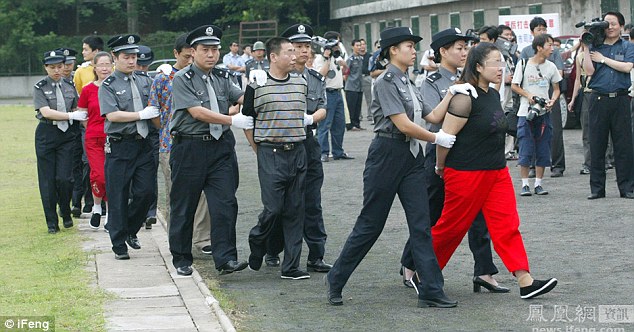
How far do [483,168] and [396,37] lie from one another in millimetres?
1087

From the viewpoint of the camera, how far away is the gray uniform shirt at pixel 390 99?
27.2ft

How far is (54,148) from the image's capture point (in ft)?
43.9

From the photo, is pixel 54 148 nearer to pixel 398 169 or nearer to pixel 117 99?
pixel 117 99

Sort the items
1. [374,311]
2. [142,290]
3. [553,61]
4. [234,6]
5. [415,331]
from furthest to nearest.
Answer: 1. [234,6]
2. [553,61]
3. [142,290]
4. [374,311]
5. [415,331]

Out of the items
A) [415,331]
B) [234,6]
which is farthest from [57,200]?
[234,6]

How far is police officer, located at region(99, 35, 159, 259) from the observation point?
36.1 ft

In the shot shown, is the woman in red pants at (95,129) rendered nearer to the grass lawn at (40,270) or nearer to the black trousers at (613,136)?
the grass lawn at (40,270)

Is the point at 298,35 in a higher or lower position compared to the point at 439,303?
higher

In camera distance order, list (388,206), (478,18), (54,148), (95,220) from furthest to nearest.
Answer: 1. (478,18)
2. (54,148)
3. (95,220)
4. (388,206)

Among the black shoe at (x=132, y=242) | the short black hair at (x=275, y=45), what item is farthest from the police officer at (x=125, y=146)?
the short black hair at (x=275, y=45)

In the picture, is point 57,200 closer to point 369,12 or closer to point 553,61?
point 553,61

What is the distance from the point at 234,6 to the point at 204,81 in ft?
167

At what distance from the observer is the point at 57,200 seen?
45.0ft

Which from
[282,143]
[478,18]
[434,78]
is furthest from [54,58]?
→ [478,18]
